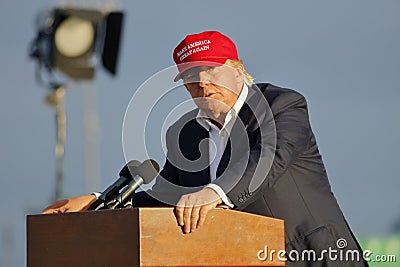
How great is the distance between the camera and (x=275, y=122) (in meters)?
3.71

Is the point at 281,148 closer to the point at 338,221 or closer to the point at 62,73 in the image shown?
the point at 338,221

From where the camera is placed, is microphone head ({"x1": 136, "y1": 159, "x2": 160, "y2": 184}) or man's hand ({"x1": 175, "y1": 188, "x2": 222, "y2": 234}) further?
microphone head ({"x1": 136, "y1": 159, "x2": 160, "y2": 184})

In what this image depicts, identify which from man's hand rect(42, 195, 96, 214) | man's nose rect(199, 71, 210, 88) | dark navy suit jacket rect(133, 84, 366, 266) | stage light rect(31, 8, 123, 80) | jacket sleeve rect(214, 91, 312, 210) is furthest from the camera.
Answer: stage light rect(31, 8, 123, 80)

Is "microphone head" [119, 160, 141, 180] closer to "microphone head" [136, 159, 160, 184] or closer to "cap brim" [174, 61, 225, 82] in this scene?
"microphone head" [136, 159, 160, 184]

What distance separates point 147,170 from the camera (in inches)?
139

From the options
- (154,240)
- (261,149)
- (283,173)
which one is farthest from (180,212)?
(283,173)

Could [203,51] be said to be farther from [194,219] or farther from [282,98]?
[194,219]

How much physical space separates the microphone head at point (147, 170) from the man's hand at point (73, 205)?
1.14 feet

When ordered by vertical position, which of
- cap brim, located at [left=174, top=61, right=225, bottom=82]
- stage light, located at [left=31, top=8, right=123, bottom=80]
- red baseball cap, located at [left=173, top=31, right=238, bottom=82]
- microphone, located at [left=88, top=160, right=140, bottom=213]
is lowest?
microphone, located at [left=88, top=160, right=140, bottom=213]

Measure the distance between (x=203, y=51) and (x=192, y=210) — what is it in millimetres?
776

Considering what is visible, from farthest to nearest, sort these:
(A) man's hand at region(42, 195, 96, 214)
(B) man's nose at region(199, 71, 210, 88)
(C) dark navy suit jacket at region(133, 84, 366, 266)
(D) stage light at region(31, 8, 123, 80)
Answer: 1. (D) stage light at region(31, 8, 123, 80)
2. (A) man's hand at region(42, 195, 96, 214)
3. (B) man's nose at region(199, 71, 210, 88)
4. (C) dark navy suit jacket at region(133, 84, 366, 266)

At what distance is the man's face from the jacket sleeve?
16 centimetres

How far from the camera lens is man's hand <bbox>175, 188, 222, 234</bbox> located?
125 inches

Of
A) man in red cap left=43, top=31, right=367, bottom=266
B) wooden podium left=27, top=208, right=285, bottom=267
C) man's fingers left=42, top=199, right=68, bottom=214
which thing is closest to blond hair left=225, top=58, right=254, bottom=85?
man in red cap left=43, top=31, right=367, bottom=266
